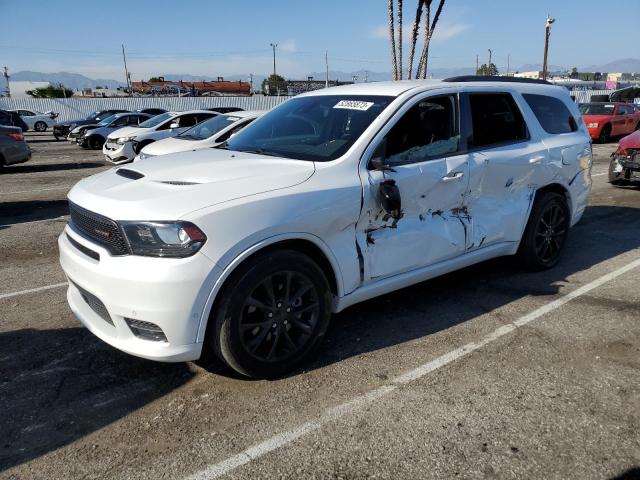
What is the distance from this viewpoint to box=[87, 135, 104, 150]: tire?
67.6ft

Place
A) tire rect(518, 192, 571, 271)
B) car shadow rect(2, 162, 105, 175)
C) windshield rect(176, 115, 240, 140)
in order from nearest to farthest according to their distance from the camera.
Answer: tire rect(518, 192, 571, 271)
windshield rect(176, 115, 240, 140)
car shadow rect(2, 162, 105, 175)

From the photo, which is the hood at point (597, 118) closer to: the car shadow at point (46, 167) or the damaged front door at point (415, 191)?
the car shadow at point (46, 167)

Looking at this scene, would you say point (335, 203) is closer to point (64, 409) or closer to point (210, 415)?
point (210, 415)

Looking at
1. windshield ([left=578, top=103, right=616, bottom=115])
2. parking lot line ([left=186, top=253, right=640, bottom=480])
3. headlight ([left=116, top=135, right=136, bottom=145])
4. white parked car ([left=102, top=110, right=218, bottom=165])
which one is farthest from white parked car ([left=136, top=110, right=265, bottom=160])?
windshield ([left=578, top=103, right=616, bottom=115])

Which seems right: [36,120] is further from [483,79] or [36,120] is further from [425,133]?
[425,133]

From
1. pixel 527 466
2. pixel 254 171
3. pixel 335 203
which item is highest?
pixel 254 171

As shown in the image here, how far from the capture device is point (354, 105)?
4.07 m

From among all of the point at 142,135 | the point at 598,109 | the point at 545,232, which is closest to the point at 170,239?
the point at 545,232

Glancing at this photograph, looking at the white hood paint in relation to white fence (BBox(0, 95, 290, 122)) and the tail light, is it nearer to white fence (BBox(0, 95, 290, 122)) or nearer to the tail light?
the tail light

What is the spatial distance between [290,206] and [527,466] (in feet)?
6.18

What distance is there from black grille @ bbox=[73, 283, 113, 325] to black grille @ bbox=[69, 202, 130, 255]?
34 cm

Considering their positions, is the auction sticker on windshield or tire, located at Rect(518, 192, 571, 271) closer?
the auction sticker on windshield

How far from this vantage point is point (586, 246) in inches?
252

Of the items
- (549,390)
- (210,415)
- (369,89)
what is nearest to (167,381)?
(210,415)
